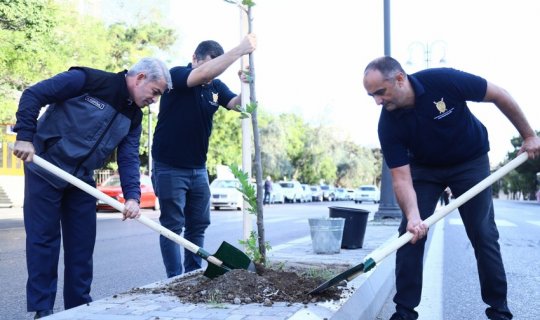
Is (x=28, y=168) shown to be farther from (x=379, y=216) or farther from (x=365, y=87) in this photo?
(x=379, y=216)

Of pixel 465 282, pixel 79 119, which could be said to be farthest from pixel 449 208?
pixel 465 282

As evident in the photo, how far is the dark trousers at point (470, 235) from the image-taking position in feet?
13.2

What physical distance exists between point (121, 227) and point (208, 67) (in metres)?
10.4

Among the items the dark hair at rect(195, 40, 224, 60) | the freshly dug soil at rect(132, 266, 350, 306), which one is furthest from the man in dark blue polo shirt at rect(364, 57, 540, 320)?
the dark hair at rect(195, 40, 224, 60)

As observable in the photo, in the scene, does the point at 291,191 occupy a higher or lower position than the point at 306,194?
higher

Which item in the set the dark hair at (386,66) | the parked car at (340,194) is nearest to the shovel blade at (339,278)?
the dark hair at (386,66)

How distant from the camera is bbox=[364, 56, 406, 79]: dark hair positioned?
148 inches

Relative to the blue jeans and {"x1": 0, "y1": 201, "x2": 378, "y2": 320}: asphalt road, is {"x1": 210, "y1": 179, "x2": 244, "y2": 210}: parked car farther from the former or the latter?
the blue jeans

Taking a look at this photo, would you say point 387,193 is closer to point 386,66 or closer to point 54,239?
point 386,66

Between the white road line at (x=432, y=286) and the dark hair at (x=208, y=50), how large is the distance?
257 cm

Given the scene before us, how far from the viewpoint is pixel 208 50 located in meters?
4.52

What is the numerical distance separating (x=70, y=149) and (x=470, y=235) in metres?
2.75

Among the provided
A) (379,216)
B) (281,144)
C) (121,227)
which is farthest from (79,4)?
(281,144)

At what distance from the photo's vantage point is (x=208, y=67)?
4148mm
